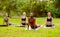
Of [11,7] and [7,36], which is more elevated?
[11,7]

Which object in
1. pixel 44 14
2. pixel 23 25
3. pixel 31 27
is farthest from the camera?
pixel 44 14

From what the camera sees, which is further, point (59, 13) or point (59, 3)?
point (59, 13)

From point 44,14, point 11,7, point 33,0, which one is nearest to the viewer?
point 33,0

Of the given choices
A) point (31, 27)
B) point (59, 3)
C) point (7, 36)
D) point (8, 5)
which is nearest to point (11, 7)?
point (8, 5)

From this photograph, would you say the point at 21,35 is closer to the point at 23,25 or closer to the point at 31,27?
the point at 31,27

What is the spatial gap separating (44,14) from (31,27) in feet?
38.4

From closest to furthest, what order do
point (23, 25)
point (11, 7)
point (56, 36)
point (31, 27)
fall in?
1. point (11, 7)
2. point (56, 36)
3. point (31, 27)
4. point (23, 25)

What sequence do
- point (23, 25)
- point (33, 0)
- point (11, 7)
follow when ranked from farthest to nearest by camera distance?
point (23, 25) < point (11, 7) < point (33, 0)

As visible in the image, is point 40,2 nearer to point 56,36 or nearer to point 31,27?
point 56,36

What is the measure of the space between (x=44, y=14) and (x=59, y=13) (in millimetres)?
1547

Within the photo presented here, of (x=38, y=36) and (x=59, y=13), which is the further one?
(x=59, y=13)

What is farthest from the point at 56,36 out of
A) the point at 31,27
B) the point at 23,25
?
the point at 23,25

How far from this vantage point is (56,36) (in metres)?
9.95

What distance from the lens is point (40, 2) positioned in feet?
23.7
